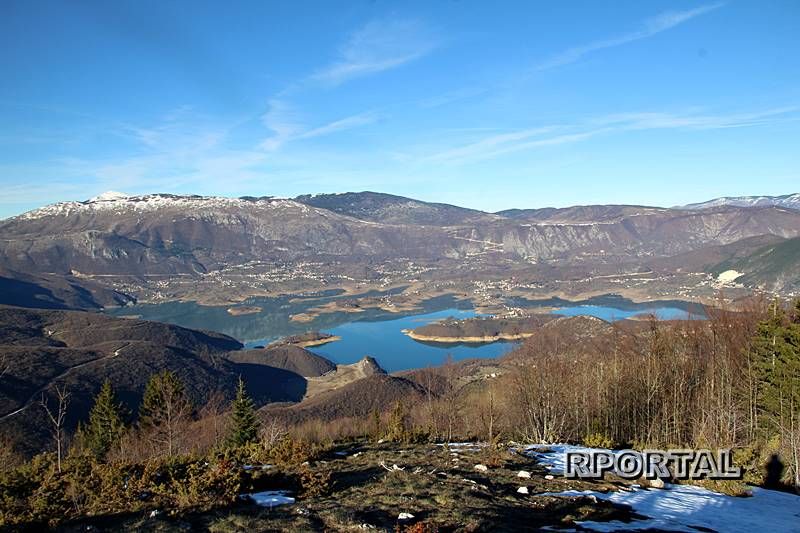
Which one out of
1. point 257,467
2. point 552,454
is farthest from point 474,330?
point 257,467

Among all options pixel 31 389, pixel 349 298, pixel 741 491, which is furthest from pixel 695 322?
pixel 349 298

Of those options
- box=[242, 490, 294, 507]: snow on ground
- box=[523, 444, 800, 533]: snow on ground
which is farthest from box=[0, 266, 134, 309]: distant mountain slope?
box=[523, 444, 800, 533]: snow on ground

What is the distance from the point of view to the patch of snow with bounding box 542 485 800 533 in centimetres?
792

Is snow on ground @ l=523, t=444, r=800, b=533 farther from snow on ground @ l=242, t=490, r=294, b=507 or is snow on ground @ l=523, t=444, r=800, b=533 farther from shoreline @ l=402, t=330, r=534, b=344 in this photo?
shoreline @ l=402, t=330, r=534, b=344

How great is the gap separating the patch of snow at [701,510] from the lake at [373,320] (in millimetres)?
79257

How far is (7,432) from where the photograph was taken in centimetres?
3950

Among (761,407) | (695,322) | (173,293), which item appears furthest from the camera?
(173,293)

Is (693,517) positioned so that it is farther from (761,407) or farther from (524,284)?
(524,284)

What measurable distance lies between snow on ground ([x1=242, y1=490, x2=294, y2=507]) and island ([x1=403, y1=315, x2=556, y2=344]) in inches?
3801

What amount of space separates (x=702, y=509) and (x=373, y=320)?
131m

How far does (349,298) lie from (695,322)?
15350 centimetres

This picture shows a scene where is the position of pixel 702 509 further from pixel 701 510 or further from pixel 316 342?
pixel 316 342

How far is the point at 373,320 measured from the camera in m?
139

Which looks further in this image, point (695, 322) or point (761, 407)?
point (695, 322)
